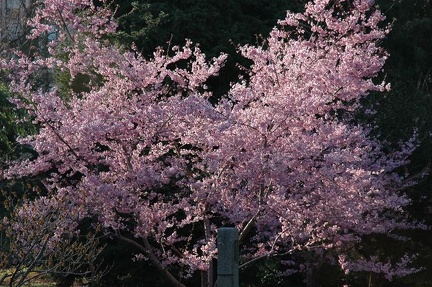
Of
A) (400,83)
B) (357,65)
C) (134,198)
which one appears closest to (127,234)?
(134,198)

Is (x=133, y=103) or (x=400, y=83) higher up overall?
(x=400, y=83)

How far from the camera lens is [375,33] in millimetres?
11945

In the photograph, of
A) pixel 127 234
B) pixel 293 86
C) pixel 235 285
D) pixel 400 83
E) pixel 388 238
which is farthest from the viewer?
pixel 400 83

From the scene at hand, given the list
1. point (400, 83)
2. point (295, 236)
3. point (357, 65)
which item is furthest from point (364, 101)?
point (295, 236)

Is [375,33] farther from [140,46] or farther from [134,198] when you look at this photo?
[140,46]

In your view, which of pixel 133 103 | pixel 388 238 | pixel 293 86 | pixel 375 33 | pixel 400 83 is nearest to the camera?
pixel 293 86

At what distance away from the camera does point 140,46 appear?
55.5 feet

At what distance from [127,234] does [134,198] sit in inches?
119

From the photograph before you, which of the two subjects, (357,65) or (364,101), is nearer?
(357,65)

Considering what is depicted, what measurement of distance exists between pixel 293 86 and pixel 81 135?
2.75 metres

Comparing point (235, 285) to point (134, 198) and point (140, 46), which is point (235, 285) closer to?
point (134, 198)

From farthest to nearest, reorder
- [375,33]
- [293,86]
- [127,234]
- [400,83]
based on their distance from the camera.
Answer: [400,83] < [127,234] < [375,33] < [293,86]

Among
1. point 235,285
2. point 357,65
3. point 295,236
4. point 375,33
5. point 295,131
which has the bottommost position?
point 235,285

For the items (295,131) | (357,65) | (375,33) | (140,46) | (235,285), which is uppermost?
(140,46)
